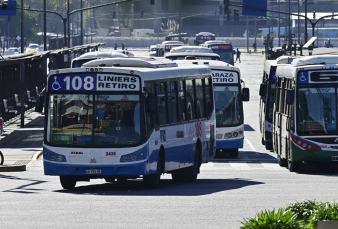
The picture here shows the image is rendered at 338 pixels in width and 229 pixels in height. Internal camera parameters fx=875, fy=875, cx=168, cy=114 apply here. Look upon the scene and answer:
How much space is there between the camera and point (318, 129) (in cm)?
2119

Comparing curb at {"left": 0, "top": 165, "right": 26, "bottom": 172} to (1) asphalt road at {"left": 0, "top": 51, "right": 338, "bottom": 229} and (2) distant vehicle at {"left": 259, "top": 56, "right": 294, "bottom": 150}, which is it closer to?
(1) asphalt road at {"left": 0, "top": 51, "right": 338, "bottom": 229}

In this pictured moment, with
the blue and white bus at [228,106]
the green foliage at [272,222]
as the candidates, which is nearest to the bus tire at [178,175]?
the blue and white bus at [228,106]

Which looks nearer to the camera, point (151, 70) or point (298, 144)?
point (151, 70)

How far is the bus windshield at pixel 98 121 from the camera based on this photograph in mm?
16453

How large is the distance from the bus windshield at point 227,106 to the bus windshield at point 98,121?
36.0ft

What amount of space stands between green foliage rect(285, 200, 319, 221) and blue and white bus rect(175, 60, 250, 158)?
19.5m

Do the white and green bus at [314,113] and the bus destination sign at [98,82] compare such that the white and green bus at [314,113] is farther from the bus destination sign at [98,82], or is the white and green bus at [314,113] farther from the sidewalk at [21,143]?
the sidewalk at [21,143]

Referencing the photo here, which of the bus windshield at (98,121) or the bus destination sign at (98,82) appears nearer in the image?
the bus windshield at (98,121)

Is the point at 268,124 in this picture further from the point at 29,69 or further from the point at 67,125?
the point at 29,69

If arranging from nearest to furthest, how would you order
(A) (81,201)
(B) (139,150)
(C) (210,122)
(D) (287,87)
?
1. (A) (81,201)
2. (B) (139,150)
3. (C) (210,122)
4. (D) (287,87)

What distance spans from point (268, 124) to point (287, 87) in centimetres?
575

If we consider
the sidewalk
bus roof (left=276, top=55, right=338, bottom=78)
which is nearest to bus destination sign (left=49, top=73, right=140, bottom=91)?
the sidewalk

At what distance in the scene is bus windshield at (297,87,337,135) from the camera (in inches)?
832

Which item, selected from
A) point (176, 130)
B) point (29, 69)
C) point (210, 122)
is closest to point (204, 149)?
point (210, 122)
